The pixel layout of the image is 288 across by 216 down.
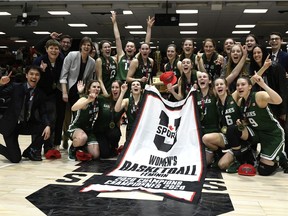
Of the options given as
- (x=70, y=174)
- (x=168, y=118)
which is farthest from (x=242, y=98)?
(x=70, y=174)

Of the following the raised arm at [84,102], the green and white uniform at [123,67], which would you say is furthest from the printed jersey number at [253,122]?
the green and white uniform at [123,67]

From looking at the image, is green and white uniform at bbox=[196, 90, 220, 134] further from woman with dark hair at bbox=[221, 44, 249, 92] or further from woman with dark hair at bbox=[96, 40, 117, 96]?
woman with dark hair at bbox=[96, 40, 117, 96]

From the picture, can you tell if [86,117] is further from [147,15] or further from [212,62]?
[147,15]

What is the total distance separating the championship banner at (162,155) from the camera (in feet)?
10.0

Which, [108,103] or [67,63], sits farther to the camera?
[67,63]

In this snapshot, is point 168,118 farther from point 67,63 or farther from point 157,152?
point 67,63

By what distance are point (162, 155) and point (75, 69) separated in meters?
1.89

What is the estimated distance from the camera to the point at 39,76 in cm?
448

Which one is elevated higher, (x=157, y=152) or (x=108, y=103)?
(x=108, y=103)

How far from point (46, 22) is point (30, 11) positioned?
2.20m

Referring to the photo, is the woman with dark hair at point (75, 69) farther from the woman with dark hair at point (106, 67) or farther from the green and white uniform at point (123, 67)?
the green and white uniform at point (123, 67)

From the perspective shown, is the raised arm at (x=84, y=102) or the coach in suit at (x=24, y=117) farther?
the coach in suit at (x=24, y=117)

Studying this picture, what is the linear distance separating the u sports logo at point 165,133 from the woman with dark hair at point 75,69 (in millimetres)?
1434

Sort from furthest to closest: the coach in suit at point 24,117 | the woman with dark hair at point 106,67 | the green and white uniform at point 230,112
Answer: the woman with dark hair at point 106,67 → the coach in suit at point 24,117 → the green and white uniform at point 230,112
